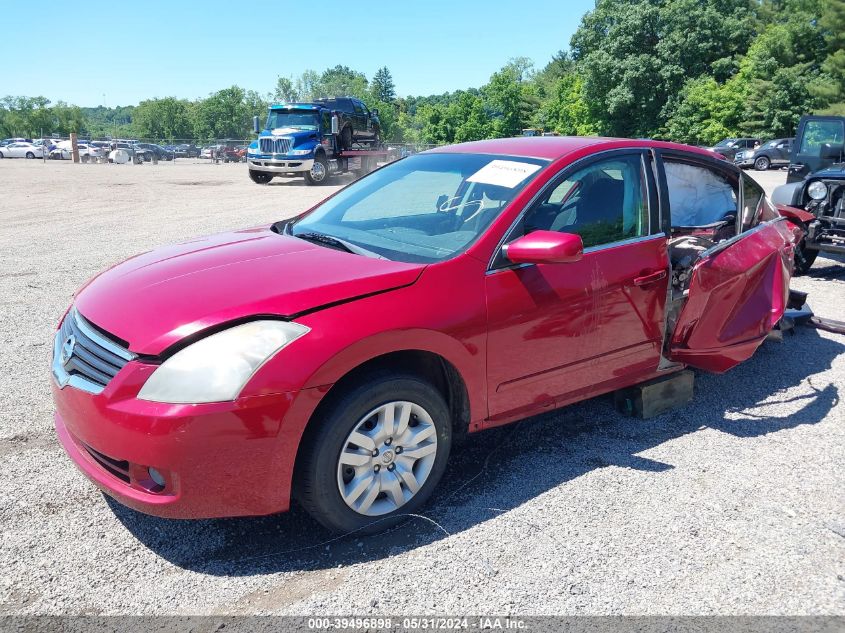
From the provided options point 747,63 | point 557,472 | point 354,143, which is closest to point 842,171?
point 557,472

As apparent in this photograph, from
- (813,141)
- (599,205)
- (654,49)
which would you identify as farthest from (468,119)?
(599,205)

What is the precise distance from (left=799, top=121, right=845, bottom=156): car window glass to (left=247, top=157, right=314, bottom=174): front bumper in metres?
16.6

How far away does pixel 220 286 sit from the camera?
292cm

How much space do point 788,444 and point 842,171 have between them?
225 inches

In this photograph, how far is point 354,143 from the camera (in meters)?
27.1

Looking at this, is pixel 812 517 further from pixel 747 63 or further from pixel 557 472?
pixel 747 63

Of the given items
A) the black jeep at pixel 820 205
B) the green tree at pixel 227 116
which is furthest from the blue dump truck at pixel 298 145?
the green tree at pixel 227 116

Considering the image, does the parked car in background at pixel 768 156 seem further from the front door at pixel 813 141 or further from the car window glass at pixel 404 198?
the car window glass at pixel 404 198

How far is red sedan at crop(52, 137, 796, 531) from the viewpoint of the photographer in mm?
2572

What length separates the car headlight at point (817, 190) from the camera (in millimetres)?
8086

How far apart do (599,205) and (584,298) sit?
0.61 m

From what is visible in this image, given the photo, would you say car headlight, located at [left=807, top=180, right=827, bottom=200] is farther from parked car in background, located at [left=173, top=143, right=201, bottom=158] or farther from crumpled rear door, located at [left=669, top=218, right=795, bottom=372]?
parked car in background, located at [left=173, top=143, right=201, bottom=158]

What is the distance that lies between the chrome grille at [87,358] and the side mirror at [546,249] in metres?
1.73

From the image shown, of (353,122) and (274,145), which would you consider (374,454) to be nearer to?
(274,145)
